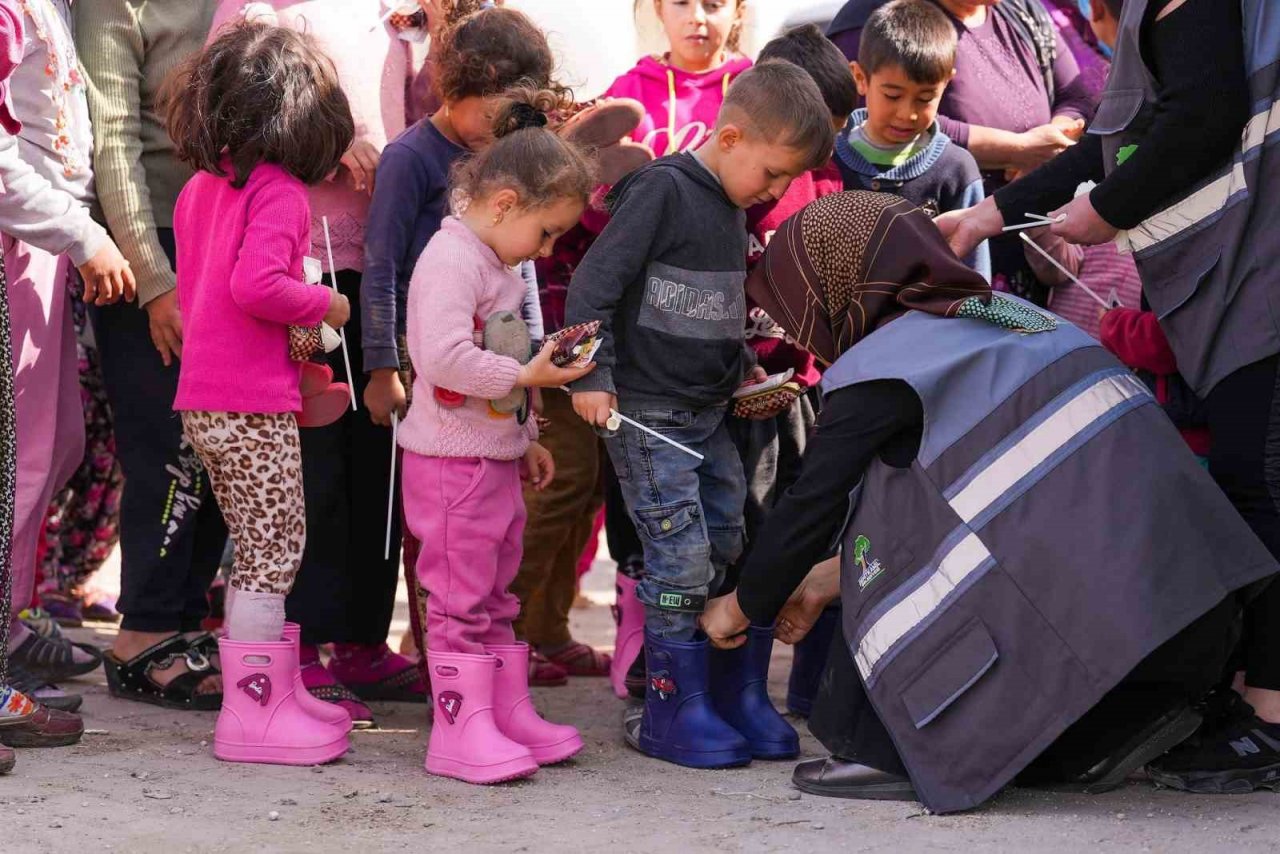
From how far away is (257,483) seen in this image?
11.2ft

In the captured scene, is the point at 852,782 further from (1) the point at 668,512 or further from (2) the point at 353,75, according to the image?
(2) the point at 353,75

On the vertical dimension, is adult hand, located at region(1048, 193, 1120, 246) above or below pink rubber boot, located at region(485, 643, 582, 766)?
above

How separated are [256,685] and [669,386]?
1054 mm

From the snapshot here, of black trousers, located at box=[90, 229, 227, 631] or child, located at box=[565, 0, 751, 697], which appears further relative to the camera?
child, located at box=[565, 0, 751, 697]

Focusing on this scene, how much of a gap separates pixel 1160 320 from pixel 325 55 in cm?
184

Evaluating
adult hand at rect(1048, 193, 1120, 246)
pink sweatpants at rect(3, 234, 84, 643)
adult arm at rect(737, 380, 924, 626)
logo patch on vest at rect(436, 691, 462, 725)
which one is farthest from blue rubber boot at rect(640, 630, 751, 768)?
pink sweatpants at rect(3, 234, 84, 643)

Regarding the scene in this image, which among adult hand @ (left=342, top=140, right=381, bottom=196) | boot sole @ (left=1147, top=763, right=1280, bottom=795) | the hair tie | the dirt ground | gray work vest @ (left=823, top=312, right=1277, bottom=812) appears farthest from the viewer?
adult hand @ (left=342, top=140, right=381, bottom=196)

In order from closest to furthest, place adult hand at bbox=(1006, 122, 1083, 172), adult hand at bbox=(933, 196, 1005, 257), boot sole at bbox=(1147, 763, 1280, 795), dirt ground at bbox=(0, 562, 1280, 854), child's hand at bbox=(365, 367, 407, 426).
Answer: dirt ground at bbox=(0, 562, 1280, 854)
boot sole at bbox=(1147, 763, 1280, 795)
adult hand at bbox=(933, 196, 1005, 257)
child's hand at bbox=(365, 367, 407, 426)
adult hand at bbox=(1006, 122, 1083, 172)

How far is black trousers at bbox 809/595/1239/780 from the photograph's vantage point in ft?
10.1

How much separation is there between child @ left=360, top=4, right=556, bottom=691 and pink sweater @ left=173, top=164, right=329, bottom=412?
0.28 m

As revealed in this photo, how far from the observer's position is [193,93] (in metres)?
3.39

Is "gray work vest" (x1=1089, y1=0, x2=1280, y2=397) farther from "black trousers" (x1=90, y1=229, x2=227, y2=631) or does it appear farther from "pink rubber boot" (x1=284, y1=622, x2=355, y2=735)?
"black trousers" (x1=90, y1=229, x2=227, y2=631)

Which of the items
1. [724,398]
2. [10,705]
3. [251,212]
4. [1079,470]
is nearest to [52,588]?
[10,705]

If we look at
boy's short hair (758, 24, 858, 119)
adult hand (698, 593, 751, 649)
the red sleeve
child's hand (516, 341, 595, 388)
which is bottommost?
adult hand (698, 593, 751, 649)
